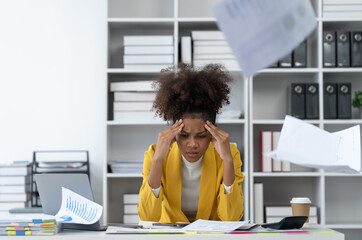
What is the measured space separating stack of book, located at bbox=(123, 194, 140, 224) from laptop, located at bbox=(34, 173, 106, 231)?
4.91ft

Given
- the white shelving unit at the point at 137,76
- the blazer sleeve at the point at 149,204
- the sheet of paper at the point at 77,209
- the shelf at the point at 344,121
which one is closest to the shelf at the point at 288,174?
the white shelving unit at the point at 137,76

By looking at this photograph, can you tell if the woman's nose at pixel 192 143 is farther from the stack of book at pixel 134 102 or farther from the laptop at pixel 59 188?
the stack of book at pixel 134 102

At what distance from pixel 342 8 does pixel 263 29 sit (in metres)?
2.95

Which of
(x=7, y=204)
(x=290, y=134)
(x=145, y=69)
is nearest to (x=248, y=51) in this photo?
(x=290, y=134)

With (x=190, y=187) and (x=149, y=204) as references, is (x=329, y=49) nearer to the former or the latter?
(x=190, y=187)

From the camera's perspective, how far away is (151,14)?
3.47m

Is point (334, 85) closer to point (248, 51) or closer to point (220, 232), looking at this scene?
point (220, 232)

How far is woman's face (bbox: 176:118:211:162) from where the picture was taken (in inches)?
72.2

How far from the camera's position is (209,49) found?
3.17 metres

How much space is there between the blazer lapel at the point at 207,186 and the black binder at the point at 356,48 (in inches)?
64.7

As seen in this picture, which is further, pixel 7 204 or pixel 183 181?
pixel 7 204

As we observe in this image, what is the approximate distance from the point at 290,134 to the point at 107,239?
2.69 feet

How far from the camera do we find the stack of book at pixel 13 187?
3.08m

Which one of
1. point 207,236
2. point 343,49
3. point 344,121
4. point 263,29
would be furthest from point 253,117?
point 263,29
